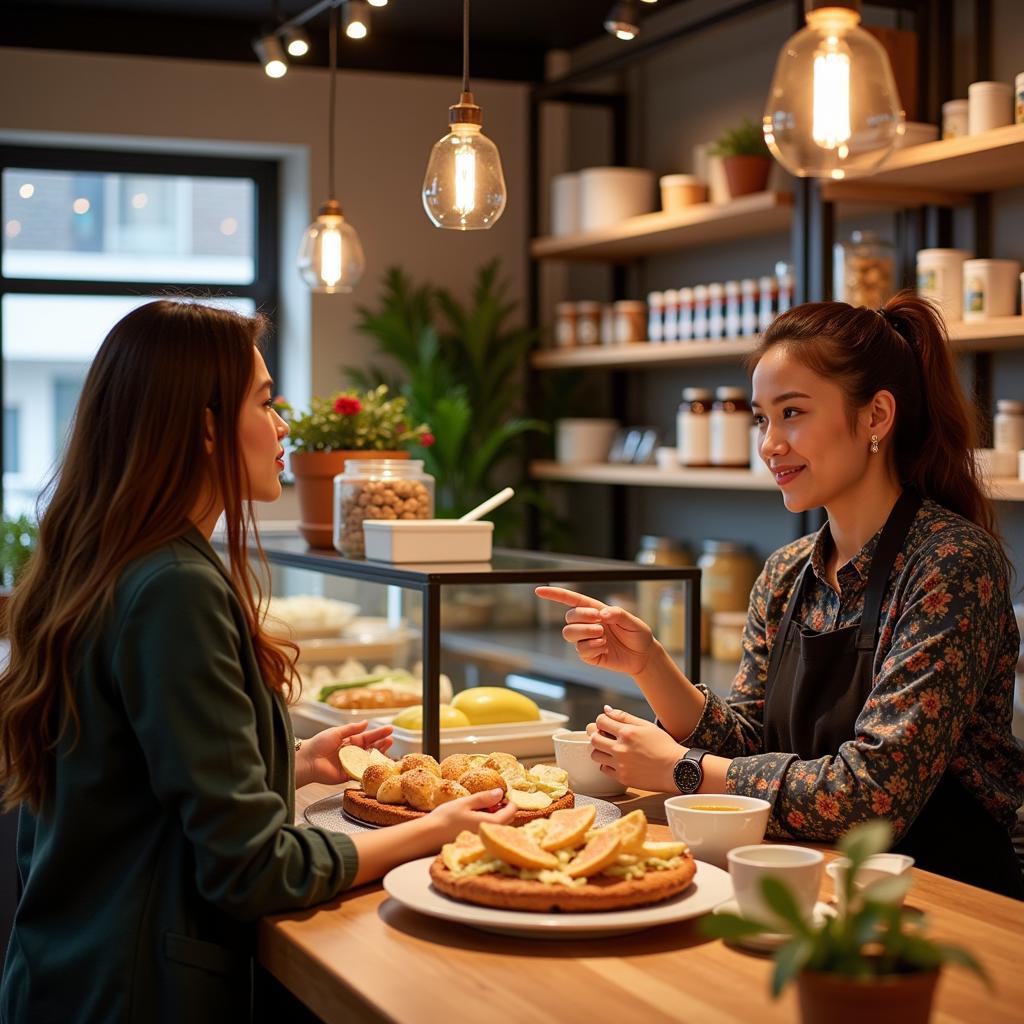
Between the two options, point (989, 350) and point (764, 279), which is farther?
point (764, 279)

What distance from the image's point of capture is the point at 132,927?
4.59 feet

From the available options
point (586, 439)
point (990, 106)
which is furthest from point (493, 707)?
point (586, 439)

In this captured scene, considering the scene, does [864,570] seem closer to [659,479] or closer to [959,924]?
[959,924]

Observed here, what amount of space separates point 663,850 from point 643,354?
3.51 m

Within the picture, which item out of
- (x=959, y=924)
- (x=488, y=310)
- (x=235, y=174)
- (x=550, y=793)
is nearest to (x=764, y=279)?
(x=488, y=310)

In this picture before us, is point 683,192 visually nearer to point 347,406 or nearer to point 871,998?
point 347,406

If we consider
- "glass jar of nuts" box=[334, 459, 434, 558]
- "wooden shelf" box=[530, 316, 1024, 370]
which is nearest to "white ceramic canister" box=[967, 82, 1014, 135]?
"wooden shelf" box=[530, 316, 1024, 370]

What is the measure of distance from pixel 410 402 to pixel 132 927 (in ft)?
13.0

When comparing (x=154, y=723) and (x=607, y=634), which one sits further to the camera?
(x=607, y=634)

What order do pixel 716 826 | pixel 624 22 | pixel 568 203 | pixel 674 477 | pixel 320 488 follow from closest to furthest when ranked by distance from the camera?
pixel 716 826 → pixel 320 488 → pixel 624 22 → pixel 674 477 → pixel 568 203

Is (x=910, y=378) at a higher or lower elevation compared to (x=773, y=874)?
higher

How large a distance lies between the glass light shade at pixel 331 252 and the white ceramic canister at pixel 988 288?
1437mm

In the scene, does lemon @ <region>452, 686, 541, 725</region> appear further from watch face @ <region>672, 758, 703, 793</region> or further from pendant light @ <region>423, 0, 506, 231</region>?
pendant light @ <region>423, 0, 506, 231</region>

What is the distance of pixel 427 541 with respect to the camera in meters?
2.30
